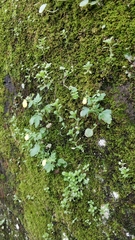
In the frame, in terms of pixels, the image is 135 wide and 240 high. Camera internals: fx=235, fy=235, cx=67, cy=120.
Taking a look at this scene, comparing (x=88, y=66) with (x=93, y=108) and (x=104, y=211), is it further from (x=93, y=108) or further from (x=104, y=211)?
(x=104, y=211)

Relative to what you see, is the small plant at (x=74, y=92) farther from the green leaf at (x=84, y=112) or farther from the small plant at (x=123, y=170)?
the small plant at (x=123, y=170)

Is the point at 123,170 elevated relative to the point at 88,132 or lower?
lower

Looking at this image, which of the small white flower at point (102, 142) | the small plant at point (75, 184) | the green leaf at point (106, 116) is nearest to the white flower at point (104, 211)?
the small plant at point (75, 184)

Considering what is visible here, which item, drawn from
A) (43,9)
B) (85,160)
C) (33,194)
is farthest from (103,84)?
(33,194)

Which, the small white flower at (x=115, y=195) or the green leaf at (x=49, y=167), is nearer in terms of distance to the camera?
the small white flower at (x=115, y=195)

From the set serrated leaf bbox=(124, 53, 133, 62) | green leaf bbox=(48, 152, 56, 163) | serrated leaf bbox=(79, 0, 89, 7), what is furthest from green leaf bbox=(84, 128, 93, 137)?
serrated leaf bbox=(79, 0, 89, 7)

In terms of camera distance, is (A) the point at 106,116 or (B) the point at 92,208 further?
(B) the point at 92,208

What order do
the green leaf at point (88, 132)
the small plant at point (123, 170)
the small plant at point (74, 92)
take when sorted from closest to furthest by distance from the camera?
the small plant at point (123, 170), the green leaf at point (88, 132), the small plant at point (74, 92)

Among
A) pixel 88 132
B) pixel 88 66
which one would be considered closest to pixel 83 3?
pixel 88 66
